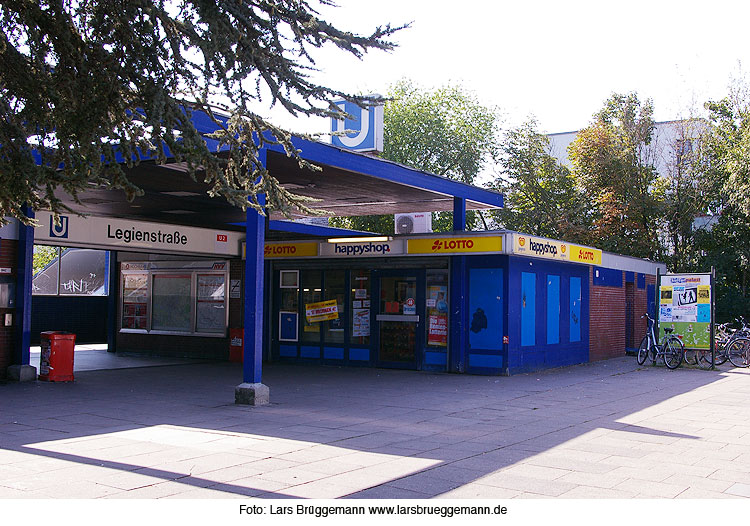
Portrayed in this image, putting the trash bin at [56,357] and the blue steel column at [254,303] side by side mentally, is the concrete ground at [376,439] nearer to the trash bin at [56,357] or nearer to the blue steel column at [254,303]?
the trash bin at [56,357]

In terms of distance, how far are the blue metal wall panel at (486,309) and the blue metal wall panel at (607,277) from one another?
4.97m

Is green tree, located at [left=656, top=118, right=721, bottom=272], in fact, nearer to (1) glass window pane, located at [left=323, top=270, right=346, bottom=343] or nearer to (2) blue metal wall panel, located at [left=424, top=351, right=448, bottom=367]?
(2) blue metal wall panel, located at [left=424, top=351, right=448, bottom=367]

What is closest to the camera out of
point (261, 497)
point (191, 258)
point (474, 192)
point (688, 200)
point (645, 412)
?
point (261, 497)

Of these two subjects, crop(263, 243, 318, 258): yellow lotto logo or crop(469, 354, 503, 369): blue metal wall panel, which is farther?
crop(263, 243, 318, 258): yellow lotto logo

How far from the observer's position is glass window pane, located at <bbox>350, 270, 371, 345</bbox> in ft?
55.9

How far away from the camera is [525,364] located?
53.1ft

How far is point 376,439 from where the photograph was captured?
866 centimetres

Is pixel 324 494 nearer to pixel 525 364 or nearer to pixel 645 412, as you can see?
pixel 645 412

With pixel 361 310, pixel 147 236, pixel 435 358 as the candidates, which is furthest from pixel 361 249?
pixel 147 236

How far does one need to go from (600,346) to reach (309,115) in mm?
14200

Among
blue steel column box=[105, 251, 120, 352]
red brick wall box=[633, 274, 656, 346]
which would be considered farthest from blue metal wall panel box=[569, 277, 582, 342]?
blue steel column box=[105, 251, 120, 352]

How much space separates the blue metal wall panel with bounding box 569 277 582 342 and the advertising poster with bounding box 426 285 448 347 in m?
3.78

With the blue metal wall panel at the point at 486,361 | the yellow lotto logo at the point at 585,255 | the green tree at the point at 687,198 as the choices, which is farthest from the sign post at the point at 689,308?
the green tree at the point at 687,198

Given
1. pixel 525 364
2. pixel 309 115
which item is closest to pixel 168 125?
pixel 309 115
